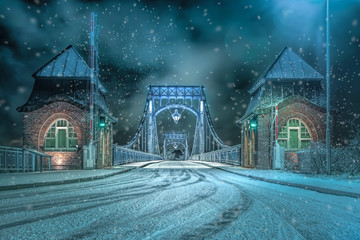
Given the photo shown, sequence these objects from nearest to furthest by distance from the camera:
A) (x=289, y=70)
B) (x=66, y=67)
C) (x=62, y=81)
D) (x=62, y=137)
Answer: (x=62, y=137) → (x=62, y=81) → (x=66, y=67) → (x=289, y=70)

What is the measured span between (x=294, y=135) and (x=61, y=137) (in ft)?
51.6

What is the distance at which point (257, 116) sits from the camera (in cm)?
2567

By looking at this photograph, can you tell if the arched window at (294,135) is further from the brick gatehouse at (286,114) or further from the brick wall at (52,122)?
the brick wall at (52,122)

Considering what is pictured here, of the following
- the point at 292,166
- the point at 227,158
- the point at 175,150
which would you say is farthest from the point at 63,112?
the point at 175,150

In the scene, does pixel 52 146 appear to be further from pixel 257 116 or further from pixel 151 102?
pixel 151 102

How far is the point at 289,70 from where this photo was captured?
30219 mm

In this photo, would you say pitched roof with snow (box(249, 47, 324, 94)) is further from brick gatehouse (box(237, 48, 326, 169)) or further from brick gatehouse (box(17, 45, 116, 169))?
brick gatehouse (box(17, 45, 116, 169))

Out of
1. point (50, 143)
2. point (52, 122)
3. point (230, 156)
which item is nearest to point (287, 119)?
point (230, 156)

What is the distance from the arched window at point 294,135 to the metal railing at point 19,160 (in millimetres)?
15583

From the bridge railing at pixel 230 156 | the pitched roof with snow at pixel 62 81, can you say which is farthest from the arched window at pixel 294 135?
the pitched roof with snow at pixel 62 81

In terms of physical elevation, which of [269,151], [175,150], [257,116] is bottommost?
[175,150]

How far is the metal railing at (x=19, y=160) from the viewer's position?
17641 millimetres

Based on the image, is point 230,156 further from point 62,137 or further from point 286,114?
point 62,137

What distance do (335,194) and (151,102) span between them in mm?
69203
